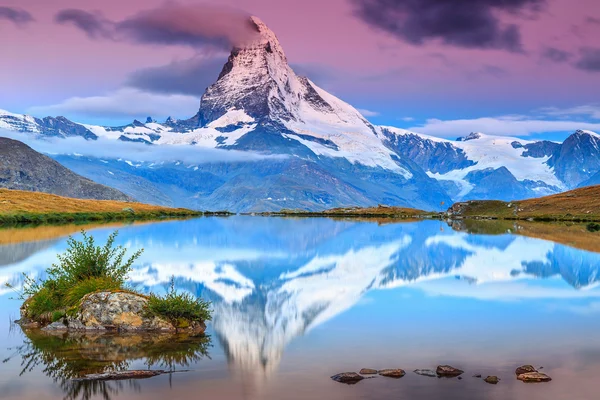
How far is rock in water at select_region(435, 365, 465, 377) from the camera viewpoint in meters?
19.0

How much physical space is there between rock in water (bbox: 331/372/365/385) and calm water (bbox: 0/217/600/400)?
0.31 metres

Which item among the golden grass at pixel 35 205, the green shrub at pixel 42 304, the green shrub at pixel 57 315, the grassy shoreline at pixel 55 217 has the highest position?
the golden grass at pixel 35 205

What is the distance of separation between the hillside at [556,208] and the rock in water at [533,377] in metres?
129

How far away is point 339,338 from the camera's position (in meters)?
23.6

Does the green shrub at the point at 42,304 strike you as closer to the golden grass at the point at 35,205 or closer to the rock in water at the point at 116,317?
the rock in water at the point at 116,317

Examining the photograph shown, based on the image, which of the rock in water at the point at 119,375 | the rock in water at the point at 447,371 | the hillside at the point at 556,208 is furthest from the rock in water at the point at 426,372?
the hillside at the point at 556,208

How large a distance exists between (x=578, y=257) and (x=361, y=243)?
1039 inches

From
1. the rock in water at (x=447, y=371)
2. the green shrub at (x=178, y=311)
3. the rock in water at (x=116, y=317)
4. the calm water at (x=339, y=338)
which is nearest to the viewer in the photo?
the calm water at (x=339, y=338)

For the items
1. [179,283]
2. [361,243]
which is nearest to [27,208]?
[361,243]

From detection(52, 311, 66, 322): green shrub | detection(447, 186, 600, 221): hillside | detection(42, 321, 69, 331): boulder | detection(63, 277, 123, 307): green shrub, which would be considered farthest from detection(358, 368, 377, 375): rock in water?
detection(447, 186, 600, 221): hillside

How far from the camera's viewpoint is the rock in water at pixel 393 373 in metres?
18.8

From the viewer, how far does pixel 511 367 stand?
65.4 ft

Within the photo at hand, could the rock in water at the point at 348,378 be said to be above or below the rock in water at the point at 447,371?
below

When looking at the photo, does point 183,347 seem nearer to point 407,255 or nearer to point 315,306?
point 315,306
